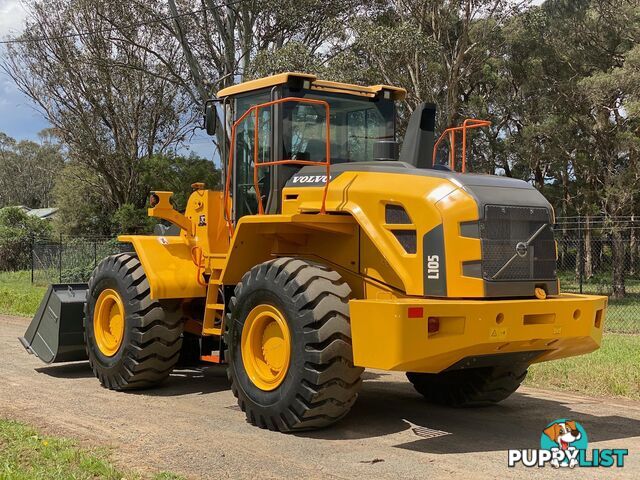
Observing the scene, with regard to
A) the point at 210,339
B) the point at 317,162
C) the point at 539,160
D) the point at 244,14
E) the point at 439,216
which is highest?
the point at 244,14

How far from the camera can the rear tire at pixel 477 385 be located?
295 inches

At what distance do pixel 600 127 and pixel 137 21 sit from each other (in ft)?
57.5

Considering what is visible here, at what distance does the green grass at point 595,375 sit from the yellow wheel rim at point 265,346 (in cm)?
392

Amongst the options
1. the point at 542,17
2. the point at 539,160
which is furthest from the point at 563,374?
the point at 539,160

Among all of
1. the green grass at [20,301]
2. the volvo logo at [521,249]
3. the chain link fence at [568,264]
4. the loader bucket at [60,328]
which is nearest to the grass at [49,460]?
the volvo logo at [521,249]

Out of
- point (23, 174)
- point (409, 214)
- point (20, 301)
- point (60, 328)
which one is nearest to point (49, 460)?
point (409, 214)

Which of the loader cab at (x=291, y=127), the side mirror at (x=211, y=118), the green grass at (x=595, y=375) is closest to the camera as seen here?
the loader cab at (x=291, y=127)

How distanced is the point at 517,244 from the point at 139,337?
4.01 meters

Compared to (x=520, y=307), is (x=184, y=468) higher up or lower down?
lower down

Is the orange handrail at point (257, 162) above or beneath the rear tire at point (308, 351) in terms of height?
above

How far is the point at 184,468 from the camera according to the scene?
5359 millimetres

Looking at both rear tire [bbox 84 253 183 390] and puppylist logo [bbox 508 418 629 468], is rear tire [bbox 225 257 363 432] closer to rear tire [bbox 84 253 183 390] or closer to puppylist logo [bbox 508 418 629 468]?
puppylist logo [bbox 508 418 629 468]

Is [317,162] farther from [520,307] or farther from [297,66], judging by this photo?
[297,66]

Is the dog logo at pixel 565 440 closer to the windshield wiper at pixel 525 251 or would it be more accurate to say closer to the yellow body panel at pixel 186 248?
the windshield wiper at pixel 525 251
